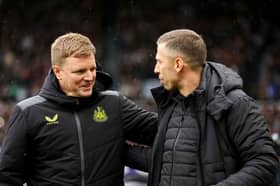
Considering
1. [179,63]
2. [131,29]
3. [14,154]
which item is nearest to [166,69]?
[179,63]

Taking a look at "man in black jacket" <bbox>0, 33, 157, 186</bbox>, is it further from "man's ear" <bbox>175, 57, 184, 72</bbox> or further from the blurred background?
the blurred background

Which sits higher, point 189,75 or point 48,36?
point 189,75

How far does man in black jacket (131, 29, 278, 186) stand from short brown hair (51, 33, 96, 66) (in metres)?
0.47

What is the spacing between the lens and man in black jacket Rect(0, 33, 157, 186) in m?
4.34

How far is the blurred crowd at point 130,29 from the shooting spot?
15.8 metres

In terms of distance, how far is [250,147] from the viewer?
12.6 ft

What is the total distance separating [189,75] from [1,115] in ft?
33.0

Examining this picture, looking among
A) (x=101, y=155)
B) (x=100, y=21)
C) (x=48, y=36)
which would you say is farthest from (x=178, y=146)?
(x=48, y=36)

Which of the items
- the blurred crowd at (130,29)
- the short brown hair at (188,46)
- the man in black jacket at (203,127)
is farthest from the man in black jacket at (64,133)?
the blurred crowd at (130,29)

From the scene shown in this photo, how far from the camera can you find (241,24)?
53.4 ft

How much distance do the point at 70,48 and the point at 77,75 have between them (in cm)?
17

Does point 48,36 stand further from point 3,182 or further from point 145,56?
point 3,182

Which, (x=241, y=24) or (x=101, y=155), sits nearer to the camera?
(x=101, y=155)

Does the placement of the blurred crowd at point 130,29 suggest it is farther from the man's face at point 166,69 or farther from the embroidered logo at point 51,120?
the man's face at point 166,69
